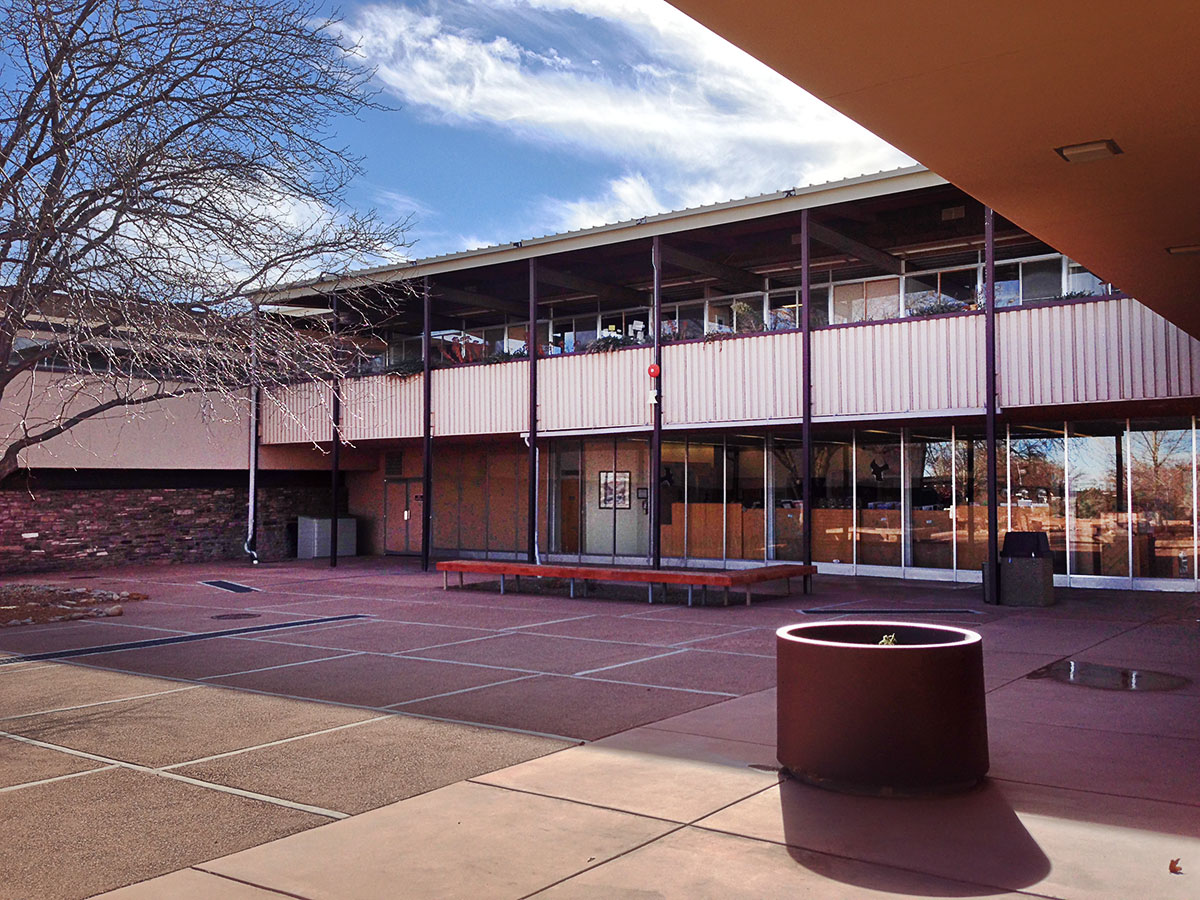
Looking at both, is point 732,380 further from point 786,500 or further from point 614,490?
point 614,490

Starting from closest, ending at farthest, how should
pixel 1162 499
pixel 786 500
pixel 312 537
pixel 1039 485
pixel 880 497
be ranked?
pixel 1162 499, pixel 1039 485, pixel 880 497, pixel 786 500, pixel 312 537

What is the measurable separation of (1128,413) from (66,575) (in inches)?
843

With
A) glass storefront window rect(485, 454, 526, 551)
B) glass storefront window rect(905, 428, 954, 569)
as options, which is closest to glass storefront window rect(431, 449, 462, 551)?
glass storefront window rect(485, 454, 526, 551)

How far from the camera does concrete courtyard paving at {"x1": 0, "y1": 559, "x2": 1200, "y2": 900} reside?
4574 millimetres

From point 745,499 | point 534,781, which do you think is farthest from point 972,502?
point 534,781

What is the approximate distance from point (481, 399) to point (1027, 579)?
12.4m

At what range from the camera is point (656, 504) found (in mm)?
20578

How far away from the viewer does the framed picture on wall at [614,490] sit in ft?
80.8

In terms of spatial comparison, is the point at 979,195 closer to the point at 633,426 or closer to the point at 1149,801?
the point at 1149,801

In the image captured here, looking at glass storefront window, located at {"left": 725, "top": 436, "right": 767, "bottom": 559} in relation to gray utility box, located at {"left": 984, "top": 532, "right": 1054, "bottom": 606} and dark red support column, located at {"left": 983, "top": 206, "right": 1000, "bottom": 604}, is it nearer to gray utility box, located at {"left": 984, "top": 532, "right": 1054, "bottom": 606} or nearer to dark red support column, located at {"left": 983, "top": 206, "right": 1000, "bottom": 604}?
dark red support column, located at {"left": 983, "top": 206, "right": 1000, "bottom": 604}

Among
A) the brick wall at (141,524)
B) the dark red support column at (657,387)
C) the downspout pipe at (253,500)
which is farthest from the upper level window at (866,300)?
the brick wall at (141,524)

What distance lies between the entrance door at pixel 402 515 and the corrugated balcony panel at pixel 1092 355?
16.8 metres

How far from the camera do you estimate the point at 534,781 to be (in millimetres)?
6117

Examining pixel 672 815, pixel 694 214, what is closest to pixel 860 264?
pixel 694 214
